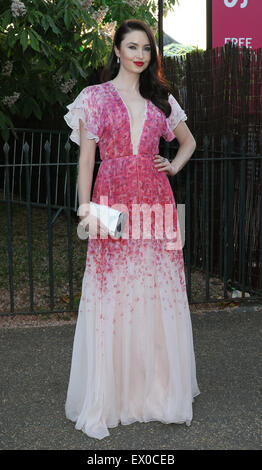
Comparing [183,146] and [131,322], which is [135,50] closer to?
[183,146]

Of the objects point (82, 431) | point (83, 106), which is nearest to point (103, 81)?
point (83, 106)

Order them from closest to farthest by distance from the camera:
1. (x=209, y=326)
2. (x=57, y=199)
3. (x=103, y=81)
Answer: (x=103, y=81)
(x=209, y=326)
(x=57, y=199)

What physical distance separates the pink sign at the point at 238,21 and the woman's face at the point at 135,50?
11.0 feet

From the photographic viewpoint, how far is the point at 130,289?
3.33 metres

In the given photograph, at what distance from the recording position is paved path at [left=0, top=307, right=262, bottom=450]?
10.9ft

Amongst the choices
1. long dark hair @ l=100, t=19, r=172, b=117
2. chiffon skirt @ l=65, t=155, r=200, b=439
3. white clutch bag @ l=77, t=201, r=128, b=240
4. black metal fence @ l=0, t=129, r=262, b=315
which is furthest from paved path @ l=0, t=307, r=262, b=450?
long dark hair @ l=100, t=19, r=172, b=117

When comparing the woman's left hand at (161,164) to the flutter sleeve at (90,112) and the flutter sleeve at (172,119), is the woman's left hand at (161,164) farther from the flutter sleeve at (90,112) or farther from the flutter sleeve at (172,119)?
the flutter sleeve at (90,112)

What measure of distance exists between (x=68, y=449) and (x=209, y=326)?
2.26m

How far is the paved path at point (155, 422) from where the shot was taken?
3.33 meters

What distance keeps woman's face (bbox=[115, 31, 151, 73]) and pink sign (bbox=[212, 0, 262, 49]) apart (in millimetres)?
3368

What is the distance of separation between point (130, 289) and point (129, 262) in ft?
0.46

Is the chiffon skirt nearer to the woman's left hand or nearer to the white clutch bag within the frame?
the woman's left hand

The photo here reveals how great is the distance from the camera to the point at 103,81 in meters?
3.44
